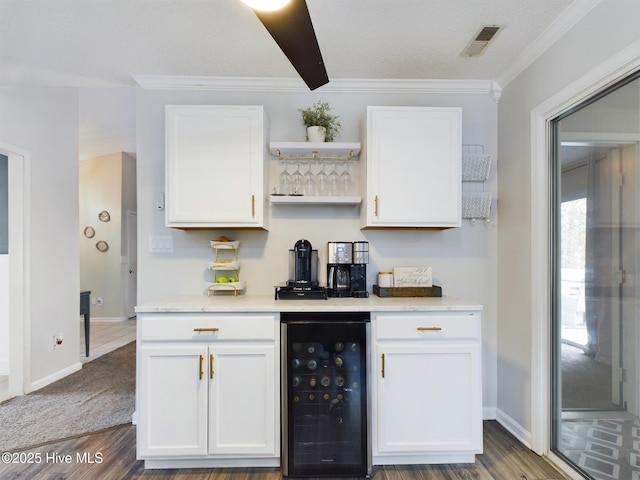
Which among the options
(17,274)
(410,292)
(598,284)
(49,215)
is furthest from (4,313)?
(598,284)

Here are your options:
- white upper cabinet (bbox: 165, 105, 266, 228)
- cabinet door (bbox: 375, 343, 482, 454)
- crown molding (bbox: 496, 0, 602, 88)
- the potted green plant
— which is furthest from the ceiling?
cabinet door (bbox: 375, 343, 482, 454)

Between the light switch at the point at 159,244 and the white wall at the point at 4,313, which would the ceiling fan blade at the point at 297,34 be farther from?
the white wall at the point at 4,313

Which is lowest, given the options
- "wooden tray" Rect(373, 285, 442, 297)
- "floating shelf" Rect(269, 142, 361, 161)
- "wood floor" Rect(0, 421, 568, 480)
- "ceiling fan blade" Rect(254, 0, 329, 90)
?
"wood floor" Rect(0, 421, 568, 480)

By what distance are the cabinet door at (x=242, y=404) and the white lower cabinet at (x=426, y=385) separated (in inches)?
23.2

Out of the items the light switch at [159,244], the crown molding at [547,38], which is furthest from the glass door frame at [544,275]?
the light switch at [159,244]

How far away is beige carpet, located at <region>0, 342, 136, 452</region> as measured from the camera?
2.38 meters

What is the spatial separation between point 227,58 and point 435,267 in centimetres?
205

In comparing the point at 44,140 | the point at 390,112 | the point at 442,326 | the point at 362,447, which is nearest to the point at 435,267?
the point at 442,326

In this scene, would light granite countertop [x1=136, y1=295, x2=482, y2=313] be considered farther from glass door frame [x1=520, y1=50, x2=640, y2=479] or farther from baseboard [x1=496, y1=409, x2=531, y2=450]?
baseboard [x1=496, y1=409, x2=531, y2=450]

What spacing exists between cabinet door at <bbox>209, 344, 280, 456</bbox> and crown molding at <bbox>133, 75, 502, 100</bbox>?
1829mm

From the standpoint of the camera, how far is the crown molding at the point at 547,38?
1.75 metres

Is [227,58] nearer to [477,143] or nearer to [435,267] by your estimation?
[477,143]

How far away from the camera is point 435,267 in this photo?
8.55 ft

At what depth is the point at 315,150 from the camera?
241cm
